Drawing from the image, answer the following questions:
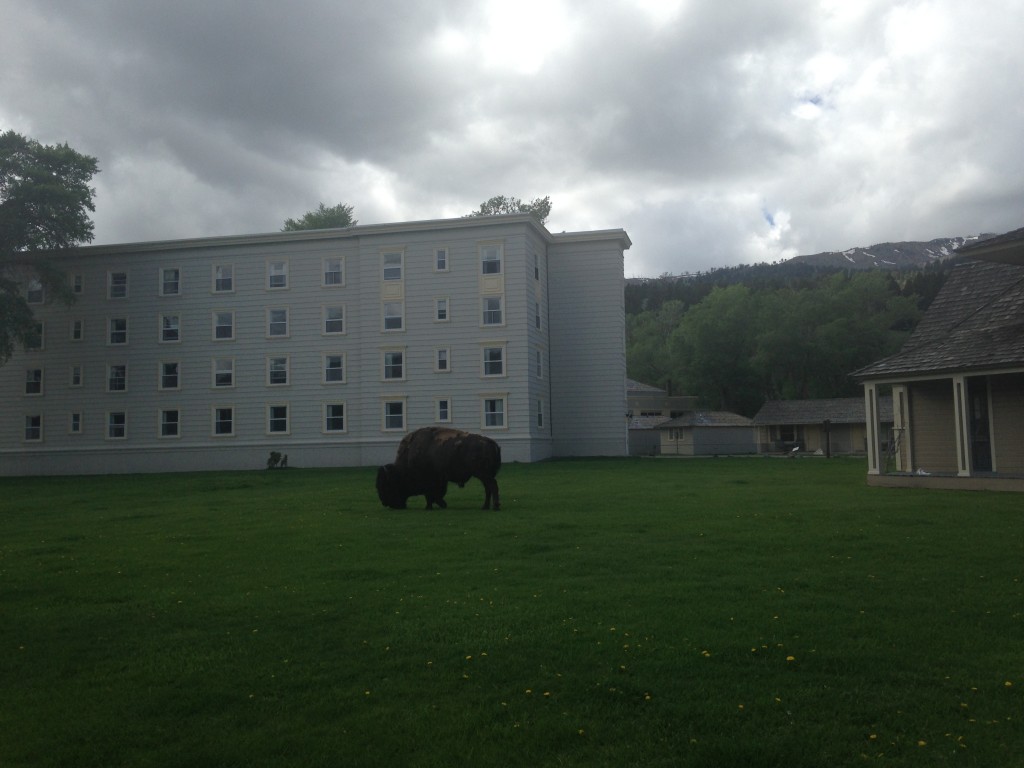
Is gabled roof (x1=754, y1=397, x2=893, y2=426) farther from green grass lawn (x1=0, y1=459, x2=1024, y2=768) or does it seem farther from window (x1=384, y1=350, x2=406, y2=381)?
green grass lawn (x1=0, y1=459, x2=1024, y2=768)

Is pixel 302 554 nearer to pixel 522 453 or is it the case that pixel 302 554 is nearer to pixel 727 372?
pixel 522 453

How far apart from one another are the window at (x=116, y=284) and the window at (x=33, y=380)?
21.1ft

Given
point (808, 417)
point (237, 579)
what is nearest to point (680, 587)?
point (237, 579)

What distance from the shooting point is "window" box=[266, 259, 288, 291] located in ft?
168

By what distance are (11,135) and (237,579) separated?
45982 millimetres

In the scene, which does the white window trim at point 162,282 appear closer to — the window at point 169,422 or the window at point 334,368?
the window at point 169,422

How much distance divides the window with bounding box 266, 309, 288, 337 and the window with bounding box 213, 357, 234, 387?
2.87m

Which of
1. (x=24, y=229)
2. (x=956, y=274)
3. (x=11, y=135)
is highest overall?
(x=11, y=135)

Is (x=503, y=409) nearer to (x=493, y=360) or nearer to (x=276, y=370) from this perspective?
(x=493, y=360)

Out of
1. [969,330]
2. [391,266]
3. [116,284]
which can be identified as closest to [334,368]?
[391,266]

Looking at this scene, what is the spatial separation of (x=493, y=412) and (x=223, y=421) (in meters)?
16.0

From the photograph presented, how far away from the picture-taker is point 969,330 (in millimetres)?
24906

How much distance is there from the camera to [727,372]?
305 feet

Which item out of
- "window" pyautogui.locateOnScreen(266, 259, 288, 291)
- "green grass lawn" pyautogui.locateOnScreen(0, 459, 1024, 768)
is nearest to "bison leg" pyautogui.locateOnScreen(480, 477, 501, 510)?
"green grass lawn" pyautogui.locateOnScreen(0, 459, 1024, 768)
